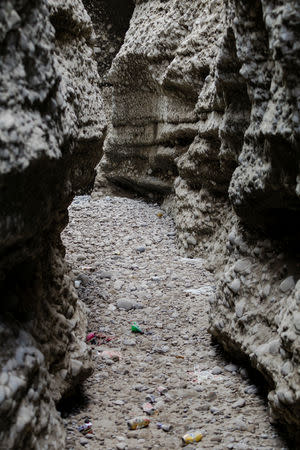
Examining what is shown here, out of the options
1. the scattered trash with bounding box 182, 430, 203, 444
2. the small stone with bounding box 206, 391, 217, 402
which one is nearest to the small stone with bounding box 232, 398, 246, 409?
the small stone with bounding box 206, 391, 217, 402

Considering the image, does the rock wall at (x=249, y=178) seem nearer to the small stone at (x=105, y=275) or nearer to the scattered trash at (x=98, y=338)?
the scattered trash at (x=98, y=338)

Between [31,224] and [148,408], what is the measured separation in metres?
1.14

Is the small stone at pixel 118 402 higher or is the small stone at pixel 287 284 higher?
the small stone at pixel 287 284

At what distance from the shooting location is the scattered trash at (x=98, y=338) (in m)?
3.05

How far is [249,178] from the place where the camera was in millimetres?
2477

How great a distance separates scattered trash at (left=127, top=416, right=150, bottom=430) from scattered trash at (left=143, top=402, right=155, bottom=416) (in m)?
0.10

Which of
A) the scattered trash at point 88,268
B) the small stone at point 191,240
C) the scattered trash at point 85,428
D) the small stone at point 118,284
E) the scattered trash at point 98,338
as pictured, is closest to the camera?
the scattered trash at point 85,428

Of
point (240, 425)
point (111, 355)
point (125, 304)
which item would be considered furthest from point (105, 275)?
point (240, 425)

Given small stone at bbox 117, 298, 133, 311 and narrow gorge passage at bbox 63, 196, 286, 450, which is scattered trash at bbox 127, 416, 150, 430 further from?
small stone at bbox 117, 298, 133, 311

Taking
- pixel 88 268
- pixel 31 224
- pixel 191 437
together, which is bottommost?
pixel 88 268

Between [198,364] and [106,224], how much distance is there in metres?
2.77

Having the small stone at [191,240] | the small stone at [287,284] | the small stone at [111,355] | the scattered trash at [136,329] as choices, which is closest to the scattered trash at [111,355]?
the small stone at [111,355]

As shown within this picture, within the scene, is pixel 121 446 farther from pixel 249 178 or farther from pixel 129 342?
pixel 249 178

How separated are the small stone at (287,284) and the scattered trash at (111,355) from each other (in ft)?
3.38
